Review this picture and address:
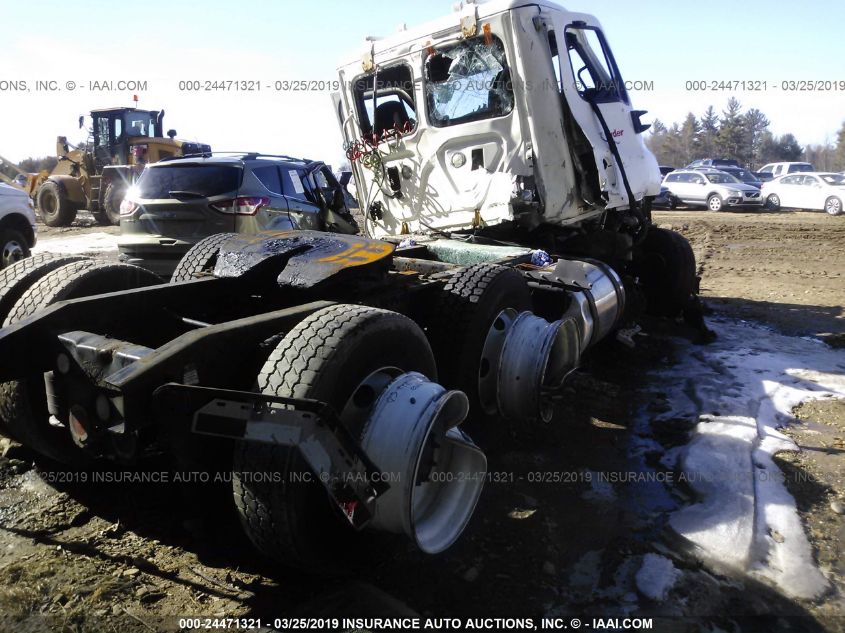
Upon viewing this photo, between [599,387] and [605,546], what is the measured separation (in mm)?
2341

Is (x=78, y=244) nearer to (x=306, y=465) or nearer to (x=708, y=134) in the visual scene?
(x=306, y=465)

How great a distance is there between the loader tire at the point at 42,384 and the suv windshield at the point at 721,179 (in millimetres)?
23108

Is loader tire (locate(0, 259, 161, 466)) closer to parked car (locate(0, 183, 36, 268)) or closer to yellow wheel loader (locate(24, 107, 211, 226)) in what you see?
parked car (locate(0, 183, 36, 268))

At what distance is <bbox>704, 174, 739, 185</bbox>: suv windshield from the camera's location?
23000 mm

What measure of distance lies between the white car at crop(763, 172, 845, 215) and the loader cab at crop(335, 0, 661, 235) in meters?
18.1

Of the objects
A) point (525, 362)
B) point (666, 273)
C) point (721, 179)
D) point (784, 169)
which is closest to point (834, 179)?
point (721, 179)

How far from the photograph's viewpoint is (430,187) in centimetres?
595

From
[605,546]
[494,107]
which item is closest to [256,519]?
[605,546]

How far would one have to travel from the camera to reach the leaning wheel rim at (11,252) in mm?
9203

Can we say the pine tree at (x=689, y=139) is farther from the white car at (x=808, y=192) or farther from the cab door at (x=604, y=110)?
the cab door at (x=604, y=110)

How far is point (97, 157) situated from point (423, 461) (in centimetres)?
2016

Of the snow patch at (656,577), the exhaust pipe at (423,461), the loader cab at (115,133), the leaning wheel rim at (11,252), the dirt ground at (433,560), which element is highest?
the loader cab at (115,133)

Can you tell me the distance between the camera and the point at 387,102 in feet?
20.5

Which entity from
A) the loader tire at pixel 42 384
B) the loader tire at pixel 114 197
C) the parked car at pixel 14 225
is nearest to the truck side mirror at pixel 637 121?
the loader tire at pixel 42 384
